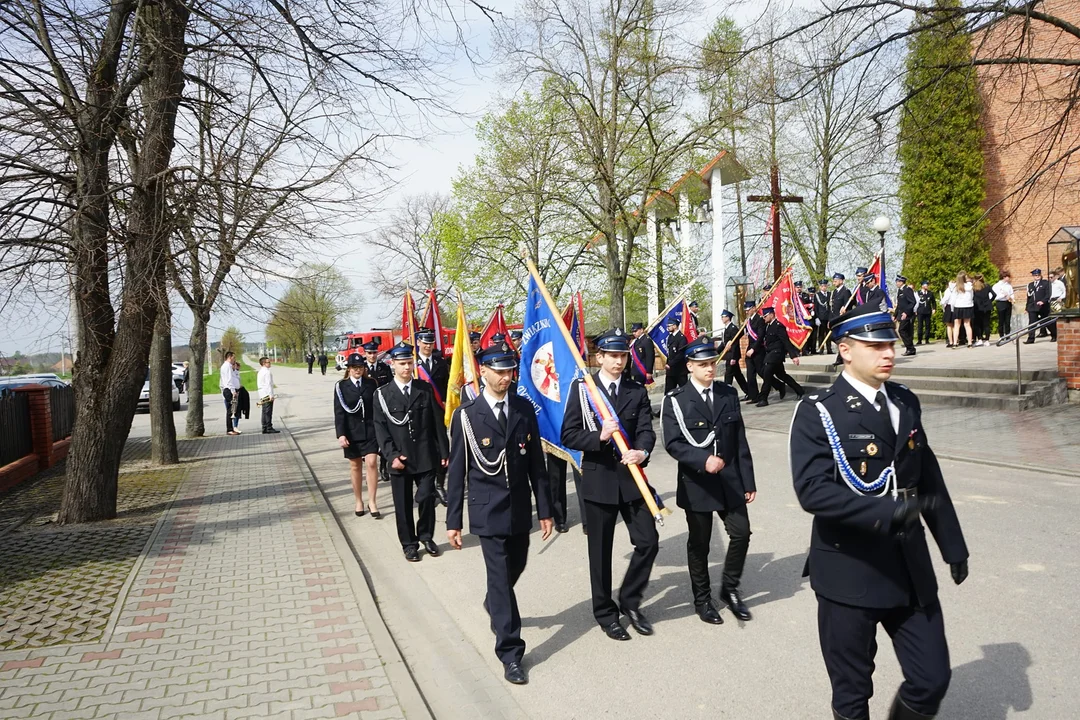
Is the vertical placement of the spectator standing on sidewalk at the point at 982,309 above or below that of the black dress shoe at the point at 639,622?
above

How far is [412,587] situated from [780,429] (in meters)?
9.53

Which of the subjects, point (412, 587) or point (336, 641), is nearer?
point (336, 641)

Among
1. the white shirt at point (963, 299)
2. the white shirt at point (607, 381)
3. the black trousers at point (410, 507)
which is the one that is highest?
the white shirt at point (963, 299)

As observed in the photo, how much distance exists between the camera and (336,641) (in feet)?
18.0

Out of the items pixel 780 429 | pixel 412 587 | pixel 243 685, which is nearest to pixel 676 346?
pixel 780 429

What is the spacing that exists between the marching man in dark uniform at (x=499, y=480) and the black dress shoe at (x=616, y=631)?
0.63 m

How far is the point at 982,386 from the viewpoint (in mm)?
15422

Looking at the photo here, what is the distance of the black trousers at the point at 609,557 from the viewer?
540cm

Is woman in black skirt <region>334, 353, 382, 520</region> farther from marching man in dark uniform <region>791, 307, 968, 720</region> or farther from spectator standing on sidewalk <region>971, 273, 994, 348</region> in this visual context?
spectator standing on sidewalk <region>971, 273, 994, 348</region>

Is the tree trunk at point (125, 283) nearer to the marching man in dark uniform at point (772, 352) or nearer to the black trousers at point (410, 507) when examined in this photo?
the black trousers at point (410, 507)

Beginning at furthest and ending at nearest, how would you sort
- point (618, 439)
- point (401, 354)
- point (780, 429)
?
point (780, 429)
point (401, 354)
point (618, 439)

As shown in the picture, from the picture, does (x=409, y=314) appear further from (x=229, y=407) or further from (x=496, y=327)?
(x=229, y=407)

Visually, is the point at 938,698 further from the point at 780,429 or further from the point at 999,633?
the point at 780,429

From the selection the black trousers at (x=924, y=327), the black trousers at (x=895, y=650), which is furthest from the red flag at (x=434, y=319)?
the black trousers at (x=924, y=327)
